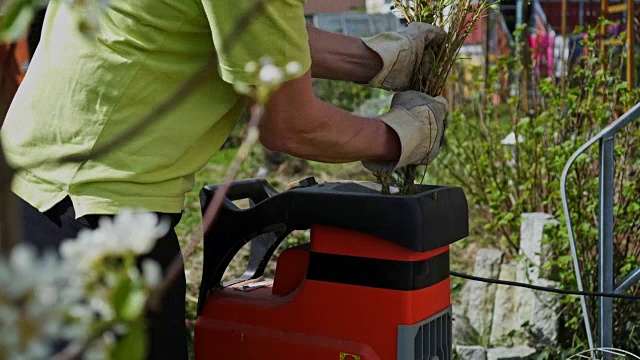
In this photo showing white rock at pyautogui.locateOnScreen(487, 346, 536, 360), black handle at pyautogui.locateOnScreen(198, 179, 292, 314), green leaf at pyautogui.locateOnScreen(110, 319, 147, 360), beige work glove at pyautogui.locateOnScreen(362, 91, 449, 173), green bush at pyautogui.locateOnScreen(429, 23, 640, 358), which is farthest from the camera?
green bush at pyautogui.locateOnScreen(429, 23, 640, 358)

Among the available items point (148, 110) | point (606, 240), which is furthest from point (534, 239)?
point (148, 110)

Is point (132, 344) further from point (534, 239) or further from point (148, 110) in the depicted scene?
point (534, 239)

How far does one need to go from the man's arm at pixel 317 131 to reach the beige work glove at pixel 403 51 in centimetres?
17

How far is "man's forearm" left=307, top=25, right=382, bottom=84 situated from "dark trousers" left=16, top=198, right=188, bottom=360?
0.48 meters

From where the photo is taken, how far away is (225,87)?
1.88 m

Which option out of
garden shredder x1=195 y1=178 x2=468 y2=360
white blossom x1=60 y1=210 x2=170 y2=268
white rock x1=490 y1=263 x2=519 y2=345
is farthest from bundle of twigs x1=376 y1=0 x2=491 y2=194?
white rock x1=490 y1=263 x2=519 y2=345

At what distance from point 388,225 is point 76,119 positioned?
62cm

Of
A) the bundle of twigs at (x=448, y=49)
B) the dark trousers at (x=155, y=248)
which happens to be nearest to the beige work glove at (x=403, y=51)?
the bundle of twigs at (x=448, y=49)

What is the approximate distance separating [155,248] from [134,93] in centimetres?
32

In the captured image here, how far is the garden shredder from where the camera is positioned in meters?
1.88

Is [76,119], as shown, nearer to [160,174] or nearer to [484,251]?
[160,174]

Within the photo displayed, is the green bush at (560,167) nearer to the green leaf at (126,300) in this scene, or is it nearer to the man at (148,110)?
the man at (148,110)

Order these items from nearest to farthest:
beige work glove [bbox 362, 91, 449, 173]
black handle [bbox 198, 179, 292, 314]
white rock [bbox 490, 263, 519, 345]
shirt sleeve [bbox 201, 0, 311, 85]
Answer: shirt sleeve [bbox 201, 0, 311, 85], beige work glove [bbox 362, 91, 449, 173], black handle [bbox 198, 179, 292, 314], white rock [bbox 490, 263, 519, 345]

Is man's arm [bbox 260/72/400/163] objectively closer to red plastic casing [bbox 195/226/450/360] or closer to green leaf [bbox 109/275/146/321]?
red plastic casing [bbox 195/226/450/360]
